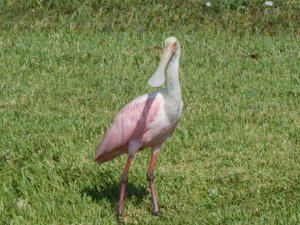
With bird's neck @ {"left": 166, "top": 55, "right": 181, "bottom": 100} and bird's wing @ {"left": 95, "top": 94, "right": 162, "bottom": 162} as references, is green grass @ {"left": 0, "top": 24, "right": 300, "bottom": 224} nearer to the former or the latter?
bird's wing @ {"left": 95, "top": 94, "right": 162, "bottom": 162}

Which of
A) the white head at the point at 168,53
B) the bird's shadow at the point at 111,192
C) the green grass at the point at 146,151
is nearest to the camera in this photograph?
the white head at the point at 168,53

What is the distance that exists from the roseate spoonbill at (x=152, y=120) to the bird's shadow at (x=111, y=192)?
0.31 metres

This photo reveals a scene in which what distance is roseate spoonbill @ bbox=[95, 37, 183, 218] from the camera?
5418 millimetres

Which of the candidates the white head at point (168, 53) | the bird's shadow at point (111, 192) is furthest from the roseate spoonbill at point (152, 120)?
the bird's shadow at point (111, 192)

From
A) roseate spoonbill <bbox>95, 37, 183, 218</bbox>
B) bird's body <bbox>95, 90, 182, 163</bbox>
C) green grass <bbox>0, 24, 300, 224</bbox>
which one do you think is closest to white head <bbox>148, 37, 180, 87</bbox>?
roseate spoonbill <bbox>95, 37, 183, 218</bbox>

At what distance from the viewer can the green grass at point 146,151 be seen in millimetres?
5781

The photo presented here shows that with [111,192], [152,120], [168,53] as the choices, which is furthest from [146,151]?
[168,53]

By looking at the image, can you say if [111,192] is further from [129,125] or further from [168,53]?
[168,53]

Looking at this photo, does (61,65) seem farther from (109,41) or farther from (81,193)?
(81,193)

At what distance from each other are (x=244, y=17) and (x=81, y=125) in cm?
473

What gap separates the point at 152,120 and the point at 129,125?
0.19 metres

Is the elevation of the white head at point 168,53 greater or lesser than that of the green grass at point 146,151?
greater

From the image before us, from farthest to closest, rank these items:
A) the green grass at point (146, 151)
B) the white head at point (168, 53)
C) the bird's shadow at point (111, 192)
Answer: the bird's shadow at point (111, 192)
the green grass at point (146, 151)
the white head at point (168, 53)

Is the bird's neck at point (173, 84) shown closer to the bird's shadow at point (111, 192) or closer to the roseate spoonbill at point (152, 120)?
the roseate spoonbill at point (152, 120)
